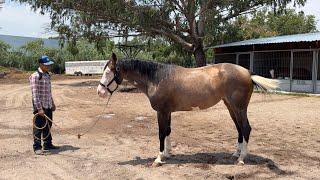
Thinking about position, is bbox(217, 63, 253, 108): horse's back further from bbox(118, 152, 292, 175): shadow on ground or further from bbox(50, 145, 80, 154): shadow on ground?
bbox(50, 145, 80, 154): shadow on ground

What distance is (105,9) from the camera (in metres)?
22.3

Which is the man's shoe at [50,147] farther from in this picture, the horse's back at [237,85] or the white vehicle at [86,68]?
the white vehicle at [86,68]

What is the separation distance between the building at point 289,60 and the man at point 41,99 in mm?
14432

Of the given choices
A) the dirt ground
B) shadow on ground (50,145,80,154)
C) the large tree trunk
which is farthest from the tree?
shadow on ground (50,145,80,154)

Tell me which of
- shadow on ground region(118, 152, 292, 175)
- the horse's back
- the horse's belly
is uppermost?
the horse's back

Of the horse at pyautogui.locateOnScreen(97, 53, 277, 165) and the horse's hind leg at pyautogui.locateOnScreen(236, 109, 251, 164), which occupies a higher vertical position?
the horse at pyautogui.locateOnScreen(97, 53, 277, 165)

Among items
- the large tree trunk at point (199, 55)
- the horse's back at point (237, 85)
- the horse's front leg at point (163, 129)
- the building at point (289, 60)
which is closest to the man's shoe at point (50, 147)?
the horse's front leg at point (163, 129)

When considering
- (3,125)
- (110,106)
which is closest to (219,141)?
(3,125)

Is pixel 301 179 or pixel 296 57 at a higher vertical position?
pixel 296 57

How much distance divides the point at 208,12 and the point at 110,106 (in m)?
9.34

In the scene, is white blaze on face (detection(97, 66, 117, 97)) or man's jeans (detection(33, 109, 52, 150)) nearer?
white blaze on face (detection(97, 66, 117, 97))

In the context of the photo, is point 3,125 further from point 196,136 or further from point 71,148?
point 196,136

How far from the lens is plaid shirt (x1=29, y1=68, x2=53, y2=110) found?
25.2ft

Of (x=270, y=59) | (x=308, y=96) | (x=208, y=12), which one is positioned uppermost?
(x=208, y=12)
